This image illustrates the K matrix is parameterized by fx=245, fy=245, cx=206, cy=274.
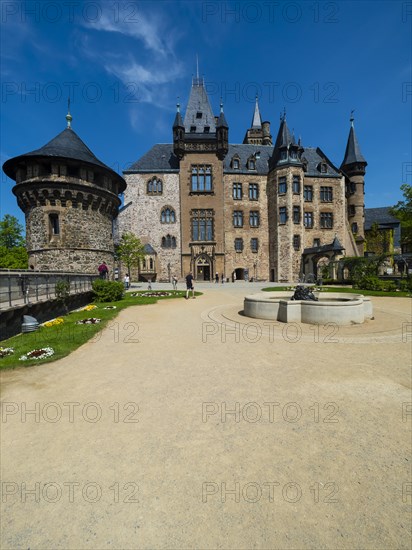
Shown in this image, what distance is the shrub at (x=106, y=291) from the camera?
16578 mm

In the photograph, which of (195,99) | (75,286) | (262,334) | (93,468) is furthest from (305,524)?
(195,99)

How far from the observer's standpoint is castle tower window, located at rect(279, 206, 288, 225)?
121ft

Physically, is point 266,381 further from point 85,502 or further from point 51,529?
point 51,529

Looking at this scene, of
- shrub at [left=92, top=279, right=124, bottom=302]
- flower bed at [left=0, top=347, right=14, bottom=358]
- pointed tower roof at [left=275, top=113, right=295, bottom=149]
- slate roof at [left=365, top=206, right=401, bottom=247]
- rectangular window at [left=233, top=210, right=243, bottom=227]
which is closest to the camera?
flower bed at [left=0, top=347, right=14, bottom=358]

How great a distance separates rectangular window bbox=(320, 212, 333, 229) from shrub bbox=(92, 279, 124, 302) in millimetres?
34075

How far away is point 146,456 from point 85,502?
71 centimetres

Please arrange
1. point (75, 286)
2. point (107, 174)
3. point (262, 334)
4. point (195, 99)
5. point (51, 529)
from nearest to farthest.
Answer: point (51, 529) < point (262, 334) < point (75, 286) < point (107, 174) < point (195, 99)

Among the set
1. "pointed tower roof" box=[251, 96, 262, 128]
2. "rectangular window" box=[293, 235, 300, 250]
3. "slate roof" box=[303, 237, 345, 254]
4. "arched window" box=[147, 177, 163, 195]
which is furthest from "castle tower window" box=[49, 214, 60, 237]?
"pointed tower roof" box=[251, 96, 262, 128]

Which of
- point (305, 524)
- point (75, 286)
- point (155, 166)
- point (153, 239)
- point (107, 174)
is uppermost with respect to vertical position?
point (155, 166)

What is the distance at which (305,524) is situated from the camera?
7.13ft

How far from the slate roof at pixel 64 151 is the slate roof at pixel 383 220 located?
159 feet

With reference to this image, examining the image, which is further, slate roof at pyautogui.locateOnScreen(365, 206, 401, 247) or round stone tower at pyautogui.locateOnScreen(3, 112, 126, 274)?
slate roof at pyautogui.locateOnScreen(365, 206, 401, 247)

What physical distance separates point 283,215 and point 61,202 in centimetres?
2900

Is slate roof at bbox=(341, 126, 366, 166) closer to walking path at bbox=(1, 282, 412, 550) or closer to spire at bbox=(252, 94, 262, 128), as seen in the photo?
spire at bbox=(252, 94, 262, 128)
